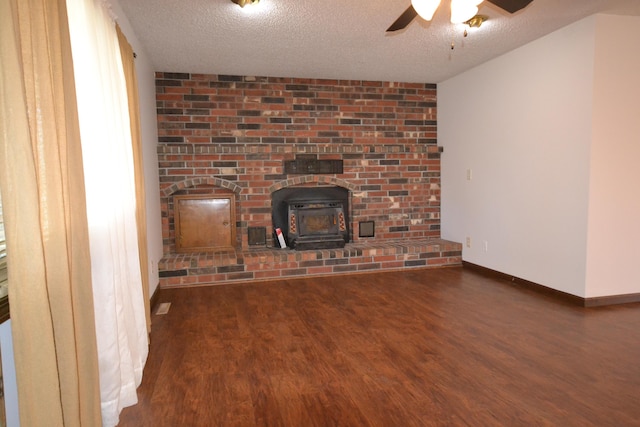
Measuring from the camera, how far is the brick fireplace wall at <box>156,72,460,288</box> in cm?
455

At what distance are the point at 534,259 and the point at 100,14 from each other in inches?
154

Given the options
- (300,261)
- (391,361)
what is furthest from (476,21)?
(300,261)

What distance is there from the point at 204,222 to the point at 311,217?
1.29 meters

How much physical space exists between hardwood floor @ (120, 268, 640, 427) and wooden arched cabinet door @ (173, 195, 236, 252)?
3.57ft

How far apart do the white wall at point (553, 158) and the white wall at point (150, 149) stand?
3.52m

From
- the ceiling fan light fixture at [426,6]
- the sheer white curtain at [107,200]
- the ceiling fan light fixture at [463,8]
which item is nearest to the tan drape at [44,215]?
the sheer white curtain at [107,200]

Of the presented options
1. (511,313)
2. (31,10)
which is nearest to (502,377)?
(511,313)

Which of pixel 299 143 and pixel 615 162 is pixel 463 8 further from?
pixel 299 143

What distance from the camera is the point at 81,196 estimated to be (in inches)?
54.5

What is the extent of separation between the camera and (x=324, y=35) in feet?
11.1

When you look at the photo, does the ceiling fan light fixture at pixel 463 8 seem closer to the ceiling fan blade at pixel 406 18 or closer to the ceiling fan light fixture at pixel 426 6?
the ceiling fan light fixture at pixel 426 6

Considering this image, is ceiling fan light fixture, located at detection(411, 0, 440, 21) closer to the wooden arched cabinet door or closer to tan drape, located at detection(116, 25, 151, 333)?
tan drape, located at detection(116, 25, 151, 333)

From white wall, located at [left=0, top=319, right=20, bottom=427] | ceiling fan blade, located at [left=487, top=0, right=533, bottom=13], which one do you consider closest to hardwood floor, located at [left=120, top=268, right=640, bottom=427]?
white wall, located at [left=0, top=319, right=20, bottom=427]

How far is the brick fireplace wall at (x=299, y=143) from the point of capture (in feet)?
14.9
